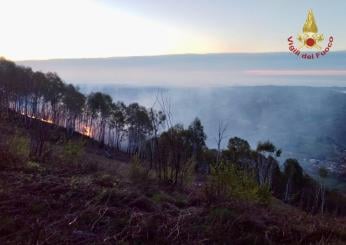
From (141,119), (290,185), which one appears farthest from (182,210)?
(141,119)

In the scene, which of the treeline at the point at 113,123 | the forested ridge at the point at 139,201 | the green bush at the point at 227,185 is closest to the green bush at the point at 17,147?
the forested ridge at the point at 139,201

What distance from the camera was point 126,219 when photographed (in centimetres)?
535

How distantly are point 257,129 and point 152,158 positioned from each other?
578 feet

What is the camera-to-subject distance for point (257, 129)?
598ft

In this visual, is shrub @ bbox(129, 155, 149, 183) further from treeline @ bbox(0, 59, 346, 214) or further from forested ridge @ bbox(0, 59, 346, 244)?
treeline @ bbox(0, 59, 346, 214)

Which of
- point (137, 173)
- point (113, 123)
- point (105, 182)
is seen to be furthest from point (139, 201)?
point (113, 123)

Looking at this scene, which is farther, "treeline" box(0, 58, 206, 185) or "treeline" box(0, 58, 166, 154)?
"treeline" box(0, 58, 166, 154)

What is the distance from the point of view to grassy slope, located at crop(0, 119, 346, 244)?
15.8 feet

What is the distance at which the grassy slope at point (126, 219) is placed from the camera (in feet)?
15.8

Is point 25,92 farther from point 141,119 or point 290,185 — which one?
point 290,185

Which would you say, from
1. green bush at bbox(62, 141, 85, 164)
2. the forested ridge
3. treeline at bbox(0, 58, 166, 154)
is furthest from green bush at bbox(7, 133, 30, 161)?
treeline at bbox(0, 58, 166, 154)

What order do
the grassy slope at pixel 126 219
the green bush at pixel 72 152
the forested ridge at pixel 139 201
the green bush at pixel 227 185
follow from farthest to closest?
the green bush at pixel 72 152, the green bush at pixel 227 185, the forested ridge at pixel 139 201, the grassy slope at pixel 126 219

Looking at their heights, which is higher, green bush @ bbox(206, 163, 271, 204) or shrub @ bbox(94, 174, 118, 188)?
green bush @ bbox(206, 163, 271, 204)

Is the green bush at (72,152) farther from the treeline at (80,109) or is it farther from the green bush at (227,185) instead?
the treeline at (80,109)
